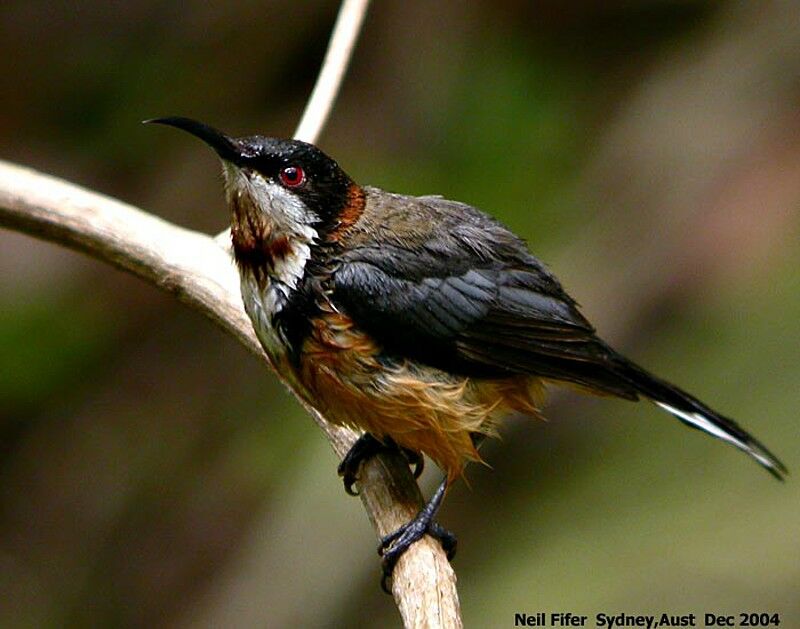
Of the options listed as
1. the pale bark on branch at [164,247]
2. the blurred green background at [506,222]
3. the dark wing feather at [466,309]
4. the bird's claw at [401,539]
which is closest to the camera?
the bird's claw at [401,539]

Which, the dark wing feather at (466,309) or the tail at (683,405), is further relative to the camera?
the tail at (683,405)

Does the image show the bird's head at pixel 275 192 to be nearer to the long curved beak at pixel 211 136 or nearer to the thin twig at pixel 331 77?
the long curved beak at pixel 211 136

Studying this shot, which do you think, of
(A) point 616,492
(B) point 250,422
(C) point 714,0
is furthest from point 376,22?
(A) point 616,492

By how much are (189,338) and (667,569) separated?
14.5 feet

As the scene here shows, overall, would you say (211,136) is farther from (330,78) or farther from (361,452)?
(361,452)

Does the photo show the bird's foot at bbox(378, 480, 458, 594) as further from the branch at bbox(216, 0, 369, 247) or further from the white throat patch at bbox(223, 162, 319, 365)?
the branch at bbox(216, 0, 369, 247)

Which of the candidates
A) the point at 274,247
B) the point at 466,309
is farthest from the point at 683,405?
the point at 274,247

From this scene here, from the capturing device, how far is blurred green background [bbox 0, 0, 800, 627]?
6383 mm

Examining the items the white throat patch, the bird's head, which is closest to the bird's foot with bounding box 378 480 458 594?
the white throat patch

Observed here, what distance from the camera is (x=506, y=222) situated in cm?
794

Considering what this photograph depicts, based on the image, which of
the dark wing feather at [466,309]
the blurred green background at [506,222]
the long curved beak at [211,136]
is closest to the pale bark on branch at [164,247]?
the dark wing feather at [466,309]

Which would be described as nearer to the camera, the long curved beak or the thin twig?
the long curved beak

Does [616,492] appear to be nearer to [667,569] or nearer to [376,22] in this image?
[667,569]

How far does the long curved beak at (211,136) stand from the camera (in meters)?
3.85
